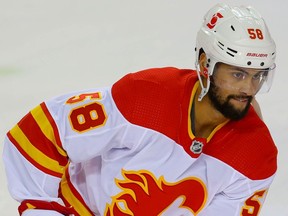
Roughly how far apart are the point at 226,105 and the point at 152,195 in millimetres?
313

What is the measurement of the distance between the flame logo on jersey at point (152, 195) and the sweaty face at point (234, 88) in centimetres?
22

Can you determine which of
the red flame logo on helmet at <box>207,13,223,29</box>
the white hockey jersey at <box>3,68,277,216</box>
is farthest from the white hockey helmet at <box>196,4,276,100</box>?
the white hockey jersey at <box>3,68,277,216</box>

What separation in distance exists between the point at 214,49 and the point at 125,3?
2408mm

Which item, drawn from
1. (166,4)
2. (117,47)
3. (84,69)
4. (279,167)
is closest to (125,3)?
(166,4)

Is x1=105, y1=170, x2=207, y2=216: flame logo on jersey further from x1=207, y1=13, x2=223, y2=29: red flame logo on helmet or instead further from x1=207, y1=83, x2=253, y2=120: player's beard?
x1=207, y1=13, x2=223, y2=29: red flame logo on helmet

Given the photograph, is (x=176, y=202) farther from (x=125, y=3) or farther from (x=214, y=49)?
(x=125, y=3)

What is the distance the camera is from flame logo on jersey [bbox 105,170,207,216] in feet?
6.81

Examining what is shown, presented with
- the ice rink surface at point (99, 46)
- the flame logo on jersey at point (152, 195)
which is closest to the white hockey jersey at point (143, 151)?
the flame logo on jersey at point (152, 195)

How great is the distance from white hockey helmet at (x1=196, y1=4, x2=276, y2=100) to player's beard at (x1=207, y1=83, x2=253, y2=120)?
24mm

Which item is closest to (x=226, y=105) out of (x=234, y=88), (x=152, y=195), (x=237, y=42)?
(x=234, y=88)

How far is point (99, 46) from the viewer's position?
3783 mm

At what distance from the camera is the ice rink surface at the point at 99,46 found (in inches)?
125

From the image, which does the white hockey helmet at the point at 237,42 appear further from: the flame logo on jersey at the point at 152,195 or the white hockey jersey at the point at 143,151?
the flame logo on jersey at the point at 152,195

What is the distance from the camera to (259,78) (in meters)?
1.96
